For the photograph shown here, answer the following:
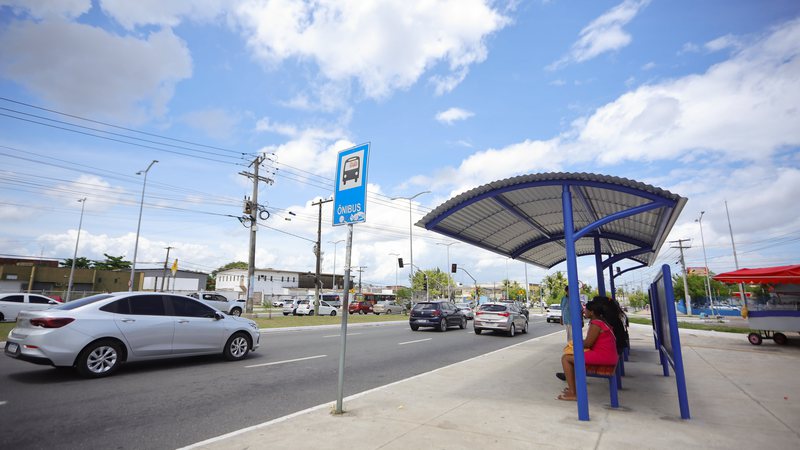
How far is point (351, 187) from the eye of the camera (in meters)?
5.75

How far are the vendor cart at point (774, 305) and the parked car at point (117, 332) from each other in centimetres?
Result: 1563

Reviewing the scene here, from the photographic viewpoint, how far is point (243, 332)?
9.91 metres

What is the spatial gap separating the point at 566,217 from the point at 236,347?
816 centimetres

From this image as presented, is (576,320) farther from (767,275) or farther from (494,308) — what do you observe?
(494,308)

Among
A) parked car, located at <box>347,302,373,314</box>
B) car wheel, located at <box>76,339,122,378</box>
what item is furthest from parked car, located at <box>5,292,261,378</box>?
parked car, located at <box>347,302,373,314</box>

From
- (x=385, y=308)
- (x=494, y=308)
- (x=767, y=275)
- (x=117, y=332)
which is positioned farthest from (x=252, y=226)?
(x=767, y=275)

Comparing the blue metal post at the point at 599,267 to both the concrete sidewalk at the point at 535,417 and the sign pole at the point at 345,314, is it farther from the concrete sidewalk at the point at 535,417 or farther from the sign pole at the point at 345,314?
the sign pole at the point at 345,314

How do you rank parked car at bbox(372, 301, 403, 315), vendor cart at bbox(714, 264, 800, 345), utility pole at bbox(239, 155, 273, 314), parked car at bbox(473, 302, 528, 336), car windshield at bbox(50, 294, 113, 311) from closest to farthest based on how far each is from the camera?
car windshield at bbox(50, 294, 113, 311), vendor cart at bbox(714, 264, 800, 345), parked car at bbox(473, 302, 528, 336), utility pole at bbox(239, 155, 273, 314), parked car at bbox(372, 301, 403, 315)

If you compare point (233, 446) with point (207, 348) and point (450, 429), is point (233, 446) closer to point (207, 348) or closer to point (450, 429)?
point (450, 429)

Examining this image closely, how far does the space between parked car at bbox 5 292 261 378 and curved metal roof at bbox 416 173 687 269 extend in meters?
5.51

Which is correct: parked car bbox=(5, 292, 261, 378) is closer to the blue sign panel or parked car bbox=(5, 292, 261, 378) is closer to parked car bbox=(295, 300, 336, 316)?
the blue sign panel

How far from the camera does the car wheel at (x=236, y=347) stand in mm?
9570

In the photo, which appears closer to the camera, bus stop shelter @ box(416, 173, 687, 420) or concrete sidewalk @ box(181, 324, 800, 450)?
concrete sidewalk @ box(181, 324, 800, 450)

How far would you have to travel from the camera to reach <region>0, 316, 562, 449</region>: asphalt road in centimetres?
464
